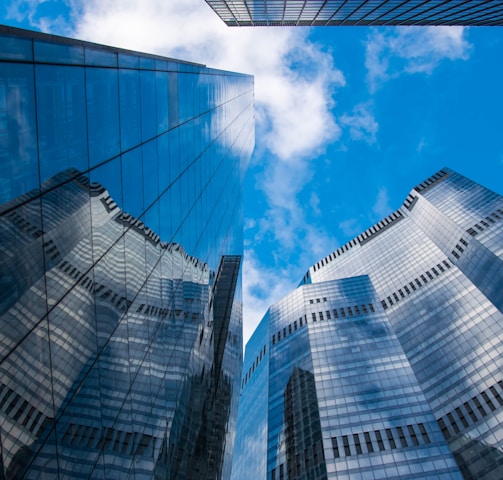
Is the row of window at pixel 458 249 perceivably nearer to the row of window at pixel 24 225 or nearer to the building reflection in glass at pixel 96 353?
the building reflection in glass at pixel 96 353

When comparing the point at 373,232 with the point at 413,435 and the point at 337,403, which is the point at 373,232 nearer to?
the point at 337,403

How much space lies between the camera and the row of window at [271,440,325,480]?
2859 inches

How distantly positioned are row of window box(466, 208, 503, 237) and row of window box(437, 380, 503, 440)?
5158 centimetres

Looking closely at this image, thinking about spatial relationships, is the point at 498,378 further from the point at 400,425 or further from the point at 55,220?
the point at 55,220

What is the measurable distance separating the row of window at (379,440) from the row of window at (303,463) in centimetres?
289

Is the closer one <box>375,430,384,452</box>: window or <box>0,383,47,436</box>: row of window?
<box>0,383,47,436</box>: row of window

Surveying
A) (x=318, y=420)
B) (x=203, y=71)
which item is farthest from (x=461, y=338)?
(x=203, y=71)

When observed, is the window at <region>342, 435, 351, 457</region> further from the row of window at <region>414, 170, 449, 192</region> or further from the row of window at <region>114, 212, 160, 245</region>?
the row of window at <region>414, 170, 449, 192</region>

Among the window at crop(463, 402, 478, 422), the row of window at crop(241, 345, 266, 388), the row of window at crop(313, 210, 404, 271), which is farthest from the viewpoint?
the row of window at crop(313, 210, 404, 271)

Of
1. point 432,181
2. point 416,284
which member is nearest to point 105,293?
point 416,284

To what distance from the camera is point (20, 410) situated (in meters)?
8.62

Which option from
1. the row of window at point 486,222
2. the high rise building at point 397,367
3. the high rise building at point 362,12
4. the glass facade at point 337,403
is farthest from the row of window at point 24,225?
the row of window at point 486,222

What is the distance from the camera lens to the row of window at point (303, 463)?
72.6m

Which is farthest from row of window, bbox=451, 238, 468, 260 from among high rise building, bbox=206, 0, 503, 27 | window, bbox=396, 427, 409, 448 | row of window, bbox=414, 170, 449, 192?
high rise building, bbox=206, 0, 503, 27
